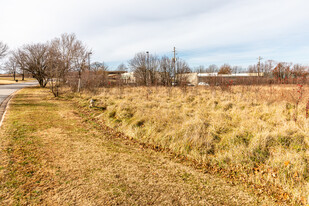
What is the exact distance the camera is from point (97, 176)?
11.8 feet

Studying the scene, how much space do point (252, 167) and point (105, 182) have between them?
316 centimetres

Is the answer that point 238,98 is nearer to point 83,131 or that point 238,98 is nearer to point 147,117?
point 147,117

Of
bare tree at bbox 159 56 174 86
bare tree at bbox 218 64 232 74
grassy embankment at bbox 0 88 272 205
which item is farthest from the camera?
bare tree at bbox 218 64 232 74

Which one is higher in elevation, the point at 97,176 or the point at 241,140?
the point at 241,140

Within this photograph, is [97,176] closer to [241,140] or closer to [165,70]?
[241,140]

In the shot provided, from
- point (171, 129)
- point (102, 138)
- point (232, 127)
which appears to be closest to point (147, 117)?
point (171, 129)

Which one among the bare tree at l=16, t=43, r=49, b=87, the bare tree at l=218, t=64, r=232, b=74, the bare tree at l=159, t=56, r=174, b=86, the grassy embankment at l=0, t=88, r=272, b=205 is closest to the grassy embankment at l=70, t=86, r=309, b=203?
the grassy embankment at l=0, t=88, r=272, b=205

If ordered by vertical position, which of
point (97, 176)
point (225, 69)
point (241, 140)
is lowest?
point (97, 176)

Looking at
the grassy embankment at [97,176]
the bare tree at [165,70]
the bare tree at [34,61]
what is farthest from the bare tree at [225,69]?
the grassy embankment at [97,176]

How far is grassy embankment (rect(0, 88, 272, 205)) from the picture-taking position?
9.68ft

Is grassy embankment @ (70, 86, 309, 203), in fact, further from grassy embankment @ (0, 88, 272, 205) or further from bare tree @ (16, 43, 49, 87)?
bare tree @ (16, 43, 49, 87)

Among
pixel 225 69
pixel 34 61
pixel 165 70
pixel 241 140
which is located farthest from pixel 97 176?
pixel 225 69

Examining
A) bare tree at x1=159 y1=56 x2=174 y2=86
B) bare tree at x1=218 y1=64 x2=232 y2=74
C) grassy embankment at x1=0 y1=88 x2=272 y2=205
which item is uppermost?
bare tree at x1=218 y1=64 x2=232 y2=74

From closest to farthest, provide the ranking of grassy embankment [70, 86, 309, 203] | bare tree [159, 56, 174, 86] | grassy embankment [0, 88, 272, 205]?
1. grassy embankment [0, 88, 272, 205]
2. grassy embankment [70, 86, 309, 203]
3. bare tree [159, 56, 174, 86]
